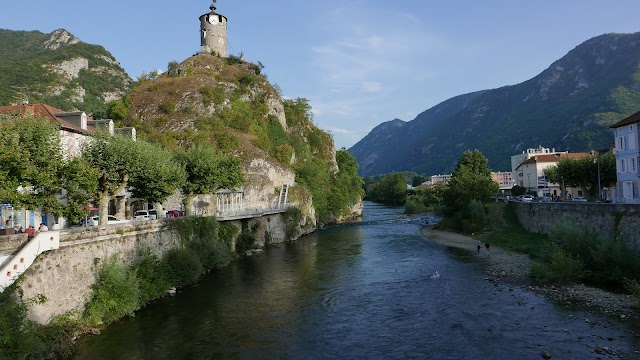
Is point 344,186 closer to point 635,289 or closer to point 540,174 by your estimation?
point 540,174

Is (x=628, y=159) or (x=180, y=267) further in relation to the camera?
(x=628, y=159)

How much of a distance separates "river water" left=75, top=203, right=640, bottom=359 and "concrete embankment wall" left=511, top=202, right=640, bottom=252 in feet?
41.6

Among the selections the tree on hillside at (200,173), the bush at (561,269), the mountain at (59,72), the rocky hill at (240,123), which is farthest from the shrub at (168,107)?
the bush at (561,269)

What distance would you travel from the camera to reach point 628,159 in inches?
1975

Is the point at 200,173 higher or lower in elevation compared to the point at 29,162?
higher

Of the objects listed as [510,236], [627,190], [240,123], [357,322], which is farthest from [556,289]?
[240,123]

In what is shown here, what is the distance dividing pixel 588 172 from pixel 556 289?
43040mm

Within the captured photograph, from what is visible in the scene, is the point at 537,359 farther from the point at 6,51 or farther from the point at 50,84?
the point at 6,51

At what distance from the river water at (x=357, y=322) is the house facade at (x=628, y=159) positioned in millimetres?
24500

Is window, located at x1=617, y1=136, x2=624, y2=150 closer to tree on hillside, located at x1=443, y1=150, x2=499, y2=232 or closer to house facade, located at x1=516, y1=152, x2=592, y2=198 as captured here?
tree on hillside, located at x1=443, y1=150, x2=499, y2=232

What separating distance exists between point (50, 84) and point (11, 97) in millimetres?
33492

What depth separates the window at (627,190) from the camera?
50312 millimetres

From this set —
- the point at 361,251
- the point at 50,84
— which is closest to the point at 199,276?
the point at 361,251

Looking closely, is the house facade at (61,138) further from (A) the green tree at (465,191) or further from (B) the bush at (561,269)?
(A) the green tree at (465,191)
